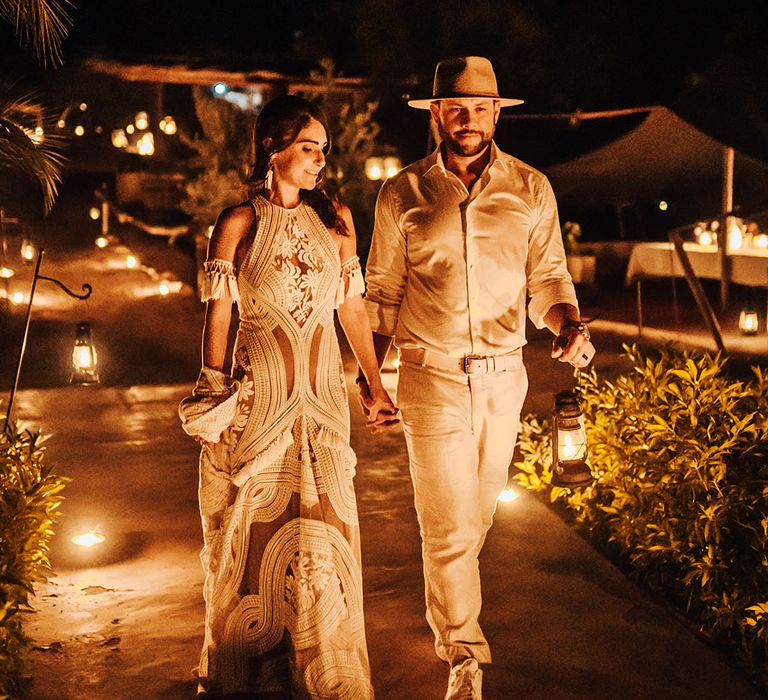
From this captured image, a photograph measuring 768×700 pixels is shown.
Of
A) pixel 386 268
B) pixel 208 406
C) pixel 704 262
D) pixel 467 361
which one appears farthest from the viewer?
pixel 704 262

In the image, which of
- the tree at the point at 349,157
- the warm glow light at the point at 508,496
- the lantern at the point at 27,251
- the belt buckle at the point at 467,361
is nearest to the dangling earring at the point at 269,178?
the belt buckle at the point at 467,361

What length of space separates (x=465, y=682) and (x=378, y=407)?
1.08 metres

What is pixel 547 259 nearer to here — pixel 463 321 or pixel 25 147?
pixel 463 321

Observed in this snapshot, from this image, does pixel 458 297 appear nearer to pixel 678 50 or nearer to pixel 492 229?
pixel 492 229

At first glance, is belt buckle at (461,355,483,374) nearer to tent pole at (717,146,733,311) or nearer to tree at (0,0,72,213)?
tree at (0,0,72,213)

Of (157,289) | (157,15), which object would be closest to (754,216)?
(157,289)

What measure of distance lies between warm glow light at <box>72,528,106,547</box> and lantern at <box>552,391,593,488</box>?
299cm

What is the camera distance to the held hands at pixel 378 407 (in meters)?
4.45

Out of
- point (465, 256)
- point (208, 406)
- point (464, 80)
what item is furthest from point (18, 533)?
point (464, 80)

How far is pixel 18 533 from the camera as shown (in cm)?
463

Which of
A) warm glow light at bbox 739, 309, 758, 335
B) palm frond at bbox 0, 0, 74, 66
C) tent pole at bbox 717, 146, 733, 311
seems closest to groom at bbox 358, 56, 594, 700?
palm frond at bbox 0, 0, 74, 66

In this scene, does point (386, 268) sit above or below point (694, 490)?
above

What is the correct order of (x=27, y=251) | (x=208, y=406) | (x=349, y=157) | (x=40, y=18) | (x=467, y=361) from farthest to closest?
(x=27, y=251), (x=349, y=157), (x=40, y=18), (x=467, y=361), (x=208, y=406)

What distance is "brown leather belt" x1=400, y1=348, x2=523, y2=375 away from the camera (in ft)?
14.3
